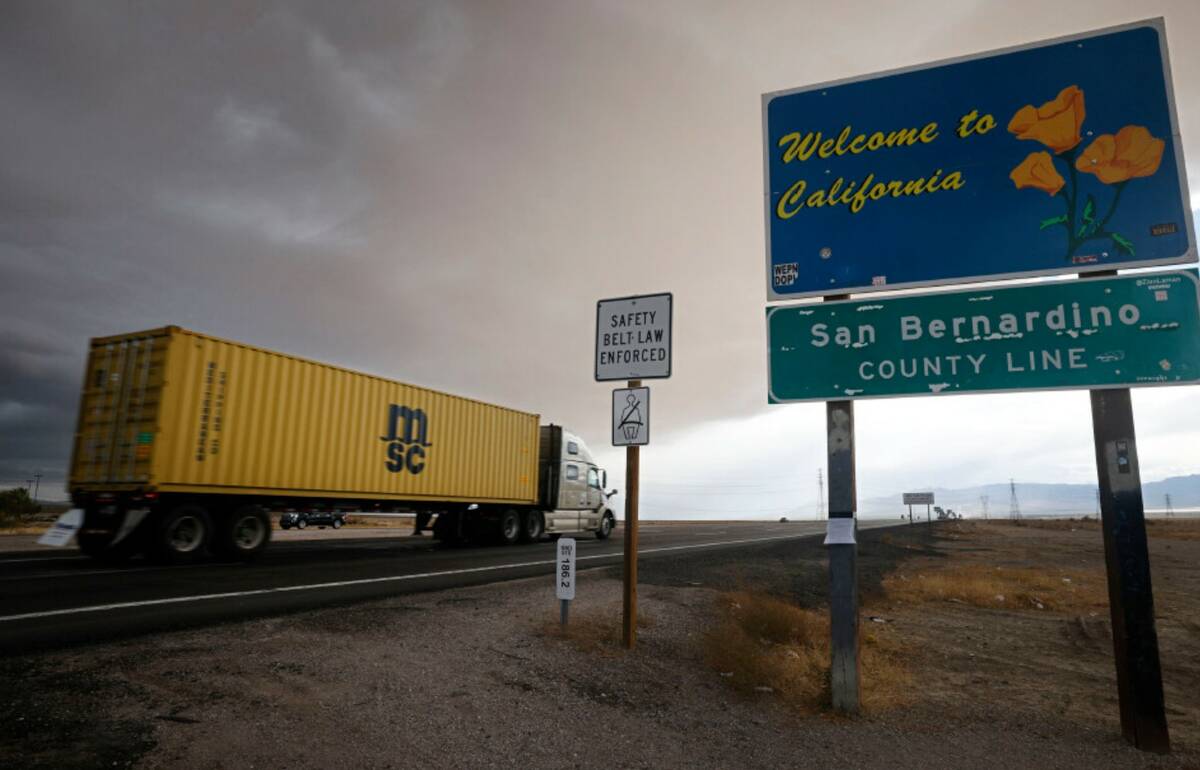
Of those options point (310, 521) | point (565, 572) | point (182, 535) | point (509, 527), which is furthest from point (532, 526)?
point (310, 521)

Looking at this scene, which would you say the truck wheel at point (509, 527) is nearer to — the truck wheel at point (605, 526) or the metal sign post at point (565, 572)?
the truck wheel at point (605, 526)

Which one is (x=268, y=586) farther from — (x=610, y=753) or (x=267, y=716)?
(x=610, y=753)

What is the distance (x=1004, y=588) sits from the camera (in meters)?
12.1

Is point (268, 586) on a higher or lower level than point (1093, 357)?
lower

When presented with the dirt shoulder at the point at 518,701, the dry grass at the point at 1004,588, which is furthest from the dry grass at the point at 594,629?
the dry grass at the point at 1004,588

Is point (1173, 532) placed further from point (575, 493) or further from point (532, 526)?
point (532, 526)

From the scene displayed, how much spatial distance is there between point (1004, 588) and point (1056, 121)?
9942 millimetres

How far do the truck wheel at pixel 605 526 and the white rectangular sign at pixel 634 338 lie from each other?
2035cm

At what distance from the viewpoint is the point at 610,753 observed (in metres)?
3.86

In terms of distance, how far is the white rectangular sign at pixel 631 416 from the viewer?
21.6ft

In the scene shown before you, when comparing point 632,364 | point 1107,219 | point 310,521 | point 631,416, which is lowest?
point 310,521

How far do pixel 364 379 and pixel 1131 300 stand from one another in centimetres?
1547

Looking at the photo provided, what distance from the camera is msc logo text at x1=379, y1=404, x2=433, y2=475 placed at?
17.3m

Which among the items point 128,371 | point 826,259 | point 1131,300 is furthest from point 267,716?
point 128,371
